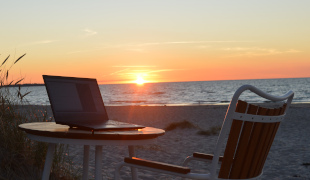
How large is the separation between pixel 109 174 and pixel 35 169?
5.87 feet

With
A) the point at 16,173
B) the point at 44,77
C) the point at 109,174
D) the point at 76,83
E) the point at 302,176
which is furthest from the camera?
the point at 302,176

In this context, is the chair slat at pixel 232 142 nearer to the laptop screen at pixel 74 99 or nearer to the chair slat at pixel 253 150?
the chair slat at pixel 253 150

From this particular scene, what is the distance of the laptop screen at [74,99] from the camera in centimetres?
278

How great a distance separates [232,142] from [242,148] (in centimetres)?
11

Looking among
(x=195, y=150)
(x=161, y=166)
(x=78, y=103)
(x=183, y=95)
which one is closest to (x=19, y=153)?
(x=78, y=103)

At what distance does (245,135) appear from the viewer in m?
2.10

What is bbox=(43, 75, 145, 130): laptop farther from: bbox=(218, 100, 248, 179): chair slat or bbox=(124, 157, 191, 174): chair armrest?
bbox=(218, 100, 248, 179): chair slat

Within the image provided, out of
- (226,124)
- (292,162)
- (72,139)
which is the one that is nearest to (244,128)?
(226,124)

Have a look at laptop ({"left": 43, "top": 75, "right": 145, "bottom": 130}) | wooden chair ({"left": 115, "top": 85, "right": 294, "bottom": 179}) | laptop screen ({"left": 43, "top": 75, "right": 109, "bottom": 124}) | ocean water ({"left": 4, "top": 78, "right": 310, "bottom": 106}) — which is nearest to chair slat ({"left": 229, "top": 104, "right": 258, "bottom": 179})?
wooden chair ({"left": 115, "top": 85, "right": 294, "bottom": 179})

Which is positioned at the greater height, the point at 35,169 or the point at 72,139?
the point at 72,139

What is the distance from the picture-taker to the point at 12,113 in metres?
4.46

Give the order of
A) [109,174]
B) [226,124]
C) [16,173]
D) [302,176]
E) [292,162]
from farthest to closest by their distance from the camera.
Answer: [292,162]
[302,176]
[109,174]
[16,173]
[226,124]

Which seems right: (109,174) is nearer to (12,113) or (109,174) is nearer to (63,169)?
(63,169)

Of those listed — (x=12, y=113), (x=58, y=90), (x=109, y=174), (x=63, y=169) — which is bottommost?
(x=109, y=174)
